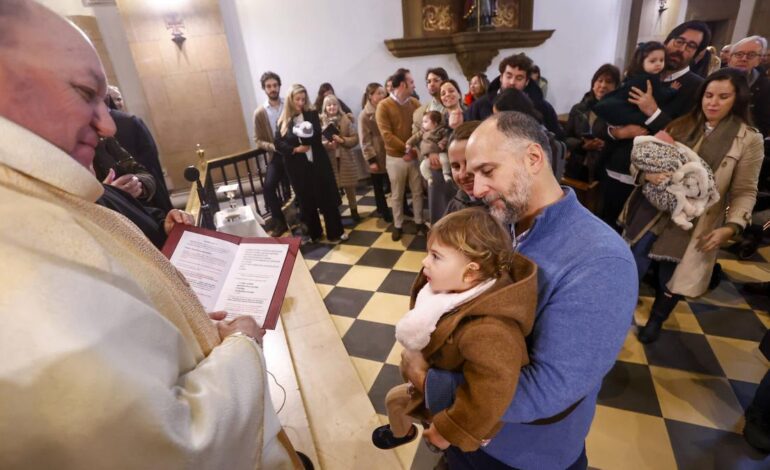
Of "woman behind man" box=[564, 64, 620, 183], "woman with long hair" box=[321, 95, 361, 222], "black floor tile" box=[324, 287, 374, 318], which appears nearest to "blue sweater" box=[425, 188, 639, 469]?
"black floor tile" box=[324, 287, 374, 318]

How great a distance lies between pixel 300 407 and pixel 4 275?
1804 mm

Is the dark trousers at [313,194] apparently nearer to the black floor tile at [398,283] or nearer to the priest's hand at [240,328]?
the black floor tile at [398,283]

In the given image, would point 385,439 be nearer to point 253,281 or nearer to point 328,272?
point 253,281

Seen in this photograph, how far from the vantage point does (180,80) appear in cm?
490

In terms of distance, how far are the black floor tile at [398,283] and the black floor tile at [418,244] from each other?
1.60 feet

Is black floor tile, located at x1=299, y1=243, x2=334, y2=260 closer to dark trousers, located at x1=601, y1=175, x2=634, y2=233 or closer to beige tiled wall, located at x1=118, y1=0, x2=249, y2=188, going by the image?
beige tiled wall, located at x1=118, y1=0, x2=249, y2=188

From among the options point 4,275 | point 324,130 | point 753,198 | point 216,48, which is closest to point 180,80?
point 216,48

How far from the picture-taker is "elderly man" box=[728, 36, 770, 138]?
3086 mm

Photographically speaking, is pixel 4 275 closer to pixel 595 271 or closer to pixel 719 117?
pixel 595 271

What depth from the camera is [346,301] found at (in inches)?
121

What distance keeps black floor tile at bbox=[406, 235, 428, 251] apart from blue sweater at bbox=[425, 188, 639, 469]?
285 centimetres

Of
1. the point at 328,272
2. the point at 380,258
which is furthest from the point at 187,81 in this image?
the point at 380,258

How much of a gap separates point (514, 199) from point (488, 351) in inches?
17.0

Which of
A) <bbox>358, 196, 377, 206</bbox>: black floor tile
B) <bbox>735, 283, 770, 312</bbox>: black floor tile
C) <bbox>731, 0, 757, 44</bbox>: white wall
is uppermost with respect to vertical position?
<bbox>731, 0, 757, 44</bbox>: white wall
